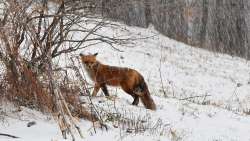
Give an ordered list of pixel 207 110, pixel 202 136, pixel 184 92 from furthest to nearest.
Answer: pixel 184 92 → pixel 207 110 → pixel 202 136

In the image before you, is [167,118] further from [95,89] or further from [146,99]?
[95,89]

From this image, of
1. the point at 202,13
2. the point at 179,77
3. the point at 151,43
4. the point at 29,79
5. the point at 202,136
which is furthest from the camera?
the point at 202,13

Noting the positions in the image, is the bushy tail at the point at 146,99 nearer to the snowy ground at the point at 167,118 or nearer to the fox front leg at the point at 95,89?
the snowy ground at the point at 167,118

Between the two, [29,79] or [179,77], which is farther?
[179,77]

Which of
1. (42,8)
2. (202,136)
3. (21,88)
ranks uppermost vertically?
(42,8)

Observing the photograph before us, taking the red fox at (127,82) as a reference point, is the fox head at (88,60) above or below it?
above

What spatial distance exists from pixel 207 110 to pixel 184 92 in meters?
7.74

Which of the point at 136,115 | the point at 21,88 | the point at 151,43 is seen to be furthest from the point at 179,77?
the point at 21,88

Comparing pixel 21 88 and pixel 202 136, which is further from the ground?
pixel 21 88

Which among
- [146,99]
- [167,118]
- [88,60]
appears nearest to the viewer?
[167,118]

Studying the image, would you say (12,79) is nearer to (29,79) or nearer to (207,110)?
(29,79)

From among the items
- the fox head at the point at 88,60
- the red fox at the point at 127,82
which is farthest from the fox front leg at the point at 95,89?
the fox head at the point at 88,60

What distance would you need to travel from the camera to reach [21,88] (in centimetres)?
853

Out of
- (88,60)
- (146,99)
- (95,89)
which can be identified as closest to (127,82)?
(146,99)
